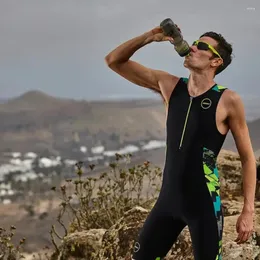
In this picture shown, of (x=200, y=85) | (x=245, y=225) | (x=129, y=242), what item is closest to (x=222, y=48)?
(x=200, y=85)

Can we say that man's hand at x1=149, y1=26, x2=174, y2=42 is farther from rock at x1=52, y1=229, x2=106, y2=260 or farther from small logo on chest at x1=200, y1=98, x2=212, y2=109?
rock at x1=52, y1=229, x2=106, y2=260

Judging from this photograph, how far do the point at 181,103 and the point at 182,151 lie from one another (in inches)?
7.3

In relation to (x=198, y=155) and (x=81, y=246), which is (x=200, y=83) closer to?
(x=198, y=155)

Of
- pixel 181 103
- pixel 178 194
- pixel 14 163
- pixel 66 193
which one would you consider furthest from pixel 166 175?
pixel 14 163

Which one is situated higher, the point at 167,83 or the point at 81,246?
the point at 167,83

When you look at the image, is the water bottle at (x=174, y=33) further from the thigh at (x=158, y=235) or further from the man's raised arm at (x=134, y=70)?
the thigh at (x=158, y=235)

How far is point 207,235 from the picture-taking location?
1932 mm

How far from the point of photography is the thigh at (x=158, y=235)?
1.99 metres

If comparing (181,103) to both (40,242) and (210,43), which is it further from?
(40,242)

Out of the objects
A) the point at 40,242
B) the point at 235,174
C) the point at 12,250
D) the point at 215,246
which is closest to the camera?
the point at 215,246

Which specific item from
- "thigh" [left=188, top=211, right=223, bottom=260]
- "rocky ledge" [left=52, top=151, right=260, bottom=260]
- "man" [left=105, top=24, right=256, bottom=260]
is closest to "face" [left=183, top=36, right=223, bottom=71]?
"man" [left=105, top=24, right=256, bottom=260]

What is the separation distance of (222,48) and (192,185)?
0.55 meters

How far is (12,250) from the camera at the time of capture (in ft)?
14.4

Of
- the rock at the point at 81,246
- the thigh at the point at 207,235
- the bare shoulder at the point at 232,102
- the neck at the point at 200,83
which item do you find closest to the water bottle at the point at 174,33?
the neck at the point at 200,83
